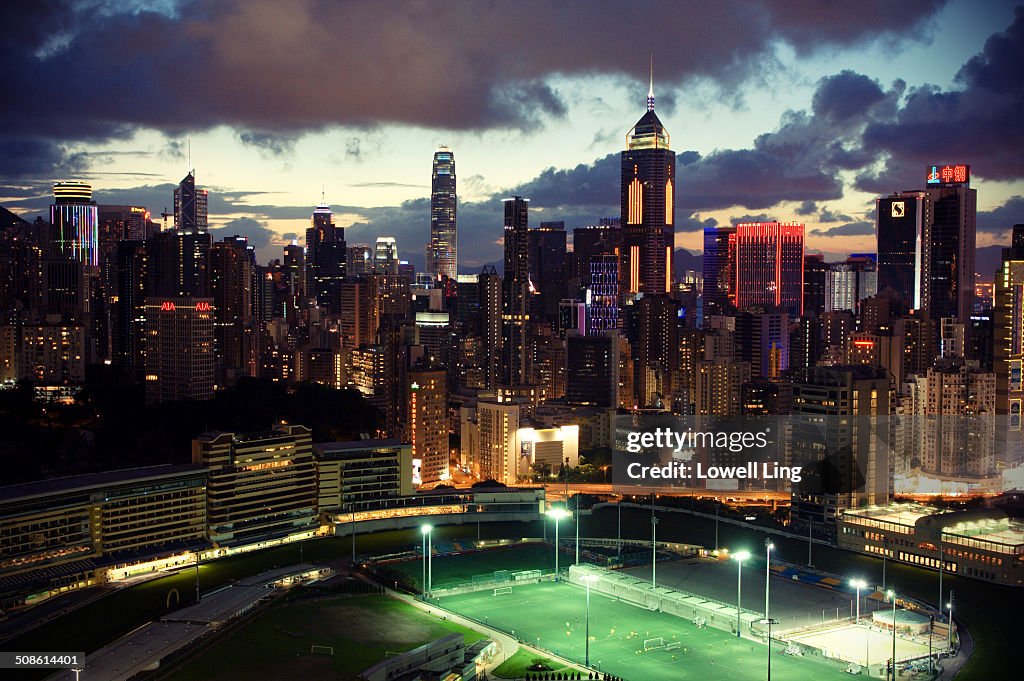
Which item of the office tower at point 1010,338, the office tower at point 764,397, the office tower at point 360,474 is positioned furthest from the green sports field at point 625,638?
the office tower at point 764,397

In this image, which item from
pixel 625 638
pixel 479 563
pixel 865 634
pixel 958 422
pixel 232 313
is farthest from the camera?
pixel 232 313

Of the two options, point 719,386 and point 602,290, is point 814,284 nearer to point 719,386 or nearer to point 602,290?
point 602,290

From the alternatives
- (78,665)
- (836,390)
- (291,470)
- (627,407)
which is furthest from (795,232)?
(78,665)

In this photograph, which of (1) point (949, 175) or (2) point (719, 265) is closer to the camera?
(1) point (949, 175)

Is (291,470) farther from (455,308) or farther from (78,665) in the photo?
(455,308)

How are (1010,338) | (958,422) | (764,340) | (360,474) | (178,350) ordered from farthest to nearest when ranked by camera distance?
(764,340)
(178,350)
(1010,338)
(958,422)
(360,474)

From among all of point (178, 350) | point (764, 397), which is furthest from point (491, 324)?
point (178, 350)
